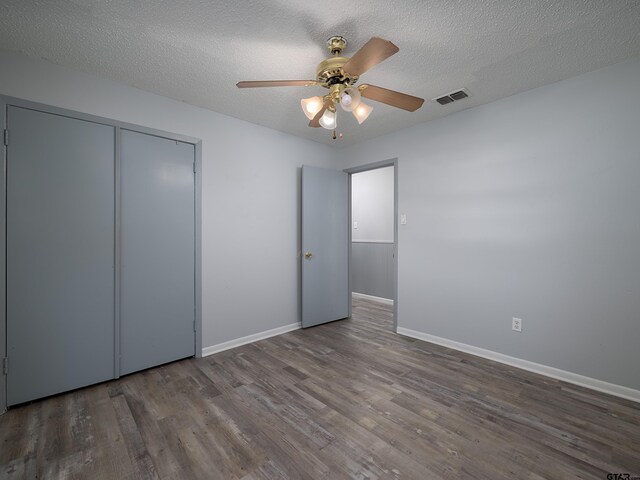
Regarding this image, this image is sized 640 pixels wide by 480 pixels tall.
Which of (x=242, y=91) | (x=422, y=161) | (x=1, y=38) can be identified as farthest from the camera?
(x=422, y=161)

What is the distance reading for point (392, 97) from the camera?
73.0 inches

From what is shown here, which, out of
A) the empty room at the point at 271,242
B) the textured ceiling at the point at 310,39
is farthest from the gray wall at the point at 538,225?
the textured ceiling at the point at 310,39

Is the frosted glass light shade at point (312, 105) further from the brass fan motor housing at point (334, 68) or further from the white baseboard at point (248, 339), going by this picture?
the white baseboard at point (248, 339)

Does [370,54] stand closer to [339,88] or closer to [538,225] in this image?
[339,88]

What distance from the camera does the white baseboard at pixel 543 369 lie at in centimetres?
211

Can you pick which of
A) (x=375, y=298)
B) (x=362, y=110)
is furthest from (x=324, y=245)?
(x=362, y=110)

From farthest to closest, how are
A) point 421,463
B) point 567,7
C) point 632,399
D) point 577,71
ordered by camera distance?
point 577,71, point 632,399, point 567,7, point 421,463

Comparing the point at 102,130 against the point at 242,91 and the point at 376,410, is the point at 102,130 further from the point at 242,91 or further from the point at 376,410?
the point at 376,410

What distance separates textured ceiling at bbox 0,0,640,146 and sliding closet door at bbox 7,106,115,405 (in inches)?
23.4

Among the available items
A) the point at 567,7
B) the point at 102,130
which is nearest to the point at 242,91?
the point at 102,130

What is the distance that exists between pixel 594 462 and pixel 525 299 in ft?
4.34

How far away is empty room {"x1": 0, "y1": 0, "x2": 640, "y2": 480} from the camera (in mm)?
1627

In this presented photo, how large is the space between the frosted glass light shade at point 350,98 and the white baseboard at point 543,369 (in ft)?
8.51

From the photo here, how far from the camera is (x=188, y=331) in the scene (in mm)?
2768
